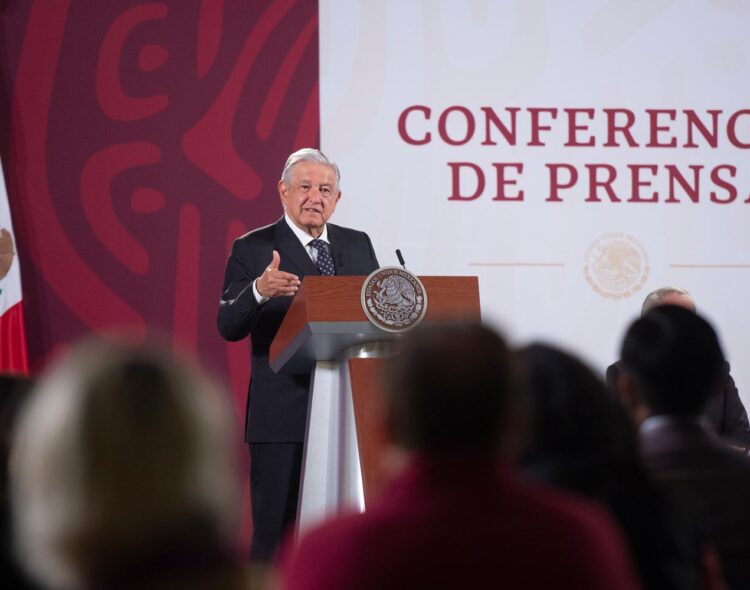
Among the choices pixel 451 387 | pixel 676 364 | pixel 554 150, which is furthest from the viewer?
pixel 554 150

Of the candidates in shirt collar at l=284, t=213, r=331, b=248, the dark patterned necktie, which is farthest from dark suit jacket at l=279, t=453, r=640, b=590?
shirt collar at l=284, t=213, r=331, b=248

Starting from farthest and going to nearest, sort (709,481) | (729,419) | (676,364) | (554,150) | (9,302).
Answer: (554,150) < (9,302) < (729,419) < (676,364) < (709,481)

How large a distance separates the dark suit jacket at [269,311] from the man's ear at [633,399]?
198 cm

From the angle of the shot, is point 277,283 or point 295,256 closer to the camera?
point 277,283

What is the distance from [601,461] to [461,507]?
0.43 m

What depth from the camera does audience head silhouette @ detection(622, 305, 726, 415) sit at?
6.24ft

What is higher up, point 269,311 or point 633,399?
point 269,311

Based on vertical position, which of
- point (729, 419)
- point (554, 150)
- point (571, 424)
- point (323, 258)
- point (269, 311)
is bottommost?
point (729, 419)

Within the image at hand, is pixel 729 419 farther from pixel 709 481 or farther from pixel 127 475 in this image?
pixel 127 475

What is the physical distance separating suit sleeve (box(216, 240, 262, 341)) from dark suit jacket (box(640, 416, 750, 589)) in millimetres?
2128

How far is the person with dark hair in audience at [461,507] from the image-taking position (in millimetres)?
1187

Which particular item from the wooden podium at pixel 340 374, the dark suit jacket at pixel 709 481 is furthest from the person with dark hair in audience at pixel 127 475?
the wooden podium at pixel 340 374

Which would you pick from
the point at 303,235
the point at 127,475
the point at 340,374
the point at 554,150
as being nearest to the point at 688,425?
the point at 127,475

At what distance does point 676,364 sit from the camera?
6.24 feet
